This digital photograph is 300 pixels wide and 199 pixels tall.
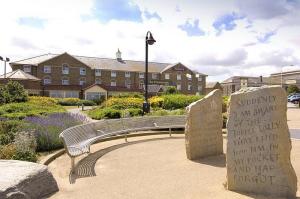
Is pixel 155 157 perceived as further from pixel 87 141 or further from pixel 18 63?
pixel 18 63

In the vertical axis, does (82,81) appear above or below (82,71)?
below

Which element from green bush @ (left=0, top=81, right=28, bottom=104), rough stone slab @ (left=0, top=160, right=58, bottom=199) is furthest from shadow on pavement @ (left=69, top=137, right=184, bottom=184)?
green bush @ (left=0, top=81, right=28, bottom=104)

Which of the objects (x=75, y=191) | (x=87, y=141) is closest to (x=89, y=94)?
(x=87, y=141)

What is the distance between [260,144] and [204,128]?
3.33 m

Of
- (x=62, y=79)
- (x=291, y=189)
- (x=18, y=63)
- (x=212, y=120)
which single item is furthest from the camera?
(x=62, y=79)

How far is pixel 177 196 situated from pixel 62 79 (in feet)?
194

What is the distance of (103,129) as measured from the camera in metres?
12.5

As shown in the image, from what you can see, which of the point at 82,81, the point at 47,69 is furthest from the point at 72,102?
the point at 82,81

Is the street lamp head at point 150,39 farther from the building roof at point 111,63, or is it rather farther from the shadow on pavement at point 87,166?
the building roof at point 111,63

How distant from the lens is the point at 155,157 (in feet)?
32.3

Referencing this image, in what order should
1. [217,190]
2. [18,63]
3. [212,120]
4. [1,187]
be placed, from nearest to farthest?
[1,187], [217,190], [212,120], [18,63]

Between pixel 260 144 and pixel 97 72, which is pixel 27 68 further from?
pixel 260 144

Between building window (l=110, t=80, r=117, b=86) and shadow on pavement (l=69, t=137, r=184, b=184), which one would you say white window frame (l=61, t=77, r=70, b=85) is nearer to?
building window (l=110, t=80, r=117, b=86)

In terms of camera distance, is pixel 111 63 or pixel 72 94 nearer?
pixel 72 94
